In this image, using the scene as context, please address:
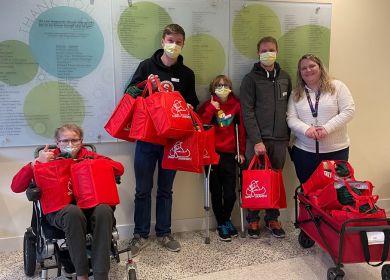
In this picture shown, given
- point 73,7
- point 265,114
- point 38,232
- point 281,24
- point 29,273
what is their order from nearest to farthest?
point 38,232, point 29,273, point 73,7, point 265,114, point 281,24

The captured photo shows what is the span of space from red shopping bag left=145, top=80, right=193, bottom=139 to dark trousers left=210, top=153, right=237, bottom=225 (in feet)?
2.20

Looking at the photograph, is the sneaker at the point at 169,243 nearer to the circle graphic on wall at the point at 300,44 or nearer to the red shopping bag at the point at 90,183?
the red shopping bag at the point at 90,183

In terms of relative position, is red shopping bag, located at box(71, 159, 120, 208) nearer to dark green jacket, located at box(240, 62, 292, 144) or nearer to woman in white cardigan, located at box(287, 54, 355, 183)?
dark green jacket, located at box(240, 62, 292, 144)

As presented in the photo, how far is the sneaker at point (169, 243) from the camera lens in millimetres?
2654

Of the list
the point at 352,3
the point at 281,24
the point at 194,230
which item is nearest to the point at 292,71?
the point at 281,24

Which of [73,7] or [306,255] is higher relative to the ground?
[73,7]

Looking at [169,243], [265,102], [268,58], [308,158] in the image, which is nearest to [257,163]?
[308,158]

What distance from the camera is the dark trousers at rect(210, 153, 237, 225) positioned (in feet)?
9.34

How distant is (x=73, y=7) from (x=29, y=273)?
1902mm

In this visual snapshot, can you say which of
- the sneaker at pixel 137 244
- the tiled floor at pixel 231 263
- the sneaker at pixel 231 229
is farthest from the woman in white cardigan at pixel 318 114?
the sneaker at pixel 137 244

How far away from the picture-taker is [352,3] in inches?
121

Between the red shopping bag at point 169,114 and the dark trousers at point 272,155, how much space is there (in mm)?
822

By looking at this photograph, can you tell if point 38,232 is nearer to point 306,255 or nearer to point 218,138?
point 218,138

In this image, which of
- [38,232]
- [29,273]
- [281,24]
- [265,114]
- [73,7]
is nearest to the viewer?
[38,232]
